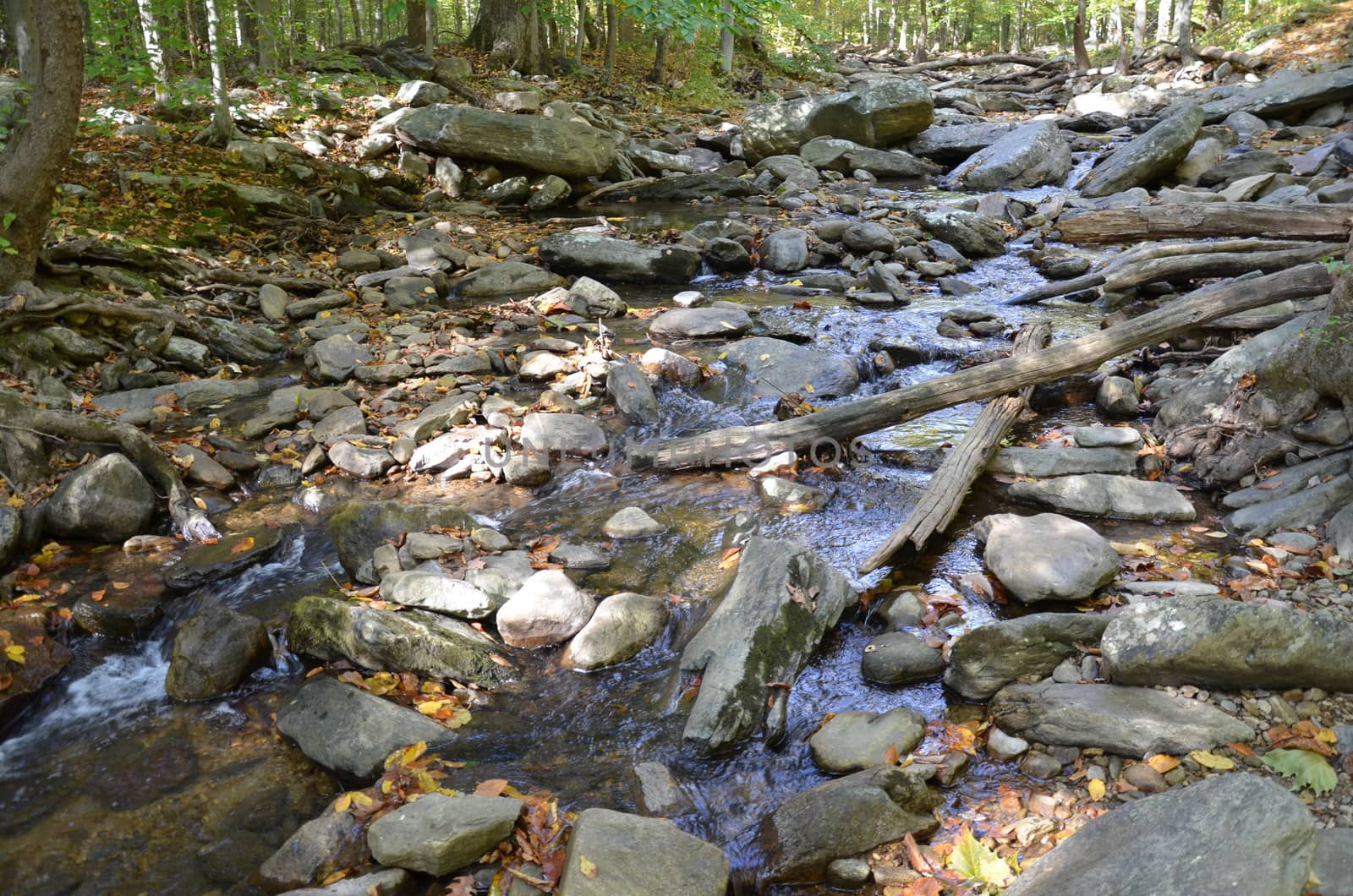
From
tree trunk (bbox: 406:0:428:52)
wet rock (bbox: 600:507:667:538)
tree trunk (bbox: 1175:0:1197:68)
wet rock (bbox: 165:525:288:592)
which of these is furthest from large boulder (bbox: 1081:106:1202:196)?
tree trunk (bbox: 406:0:428:52)

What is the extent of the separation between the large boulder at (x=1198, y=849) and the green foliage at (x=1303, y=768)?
0.83 metres

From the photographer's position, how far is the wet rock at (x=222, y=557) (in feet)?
17.5

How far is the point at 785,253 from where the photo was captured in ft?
39.1

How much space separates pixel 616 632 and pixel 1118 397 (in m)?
4.79

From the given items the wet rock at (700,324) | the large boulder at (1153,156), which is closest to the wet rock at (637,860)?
the wet rock at (700,324)

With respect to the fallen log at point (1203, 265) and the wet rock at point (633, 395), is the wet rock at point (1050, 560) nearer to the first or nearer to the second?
the wet rock at point (633, 395)

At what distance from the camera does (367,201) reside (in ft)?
45.5

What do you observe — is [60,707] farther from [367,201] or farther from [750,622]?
[367,201]

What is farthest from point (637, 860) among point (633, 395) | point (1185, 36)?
point (1185, 36)

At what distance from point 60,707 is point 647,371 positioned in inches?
201

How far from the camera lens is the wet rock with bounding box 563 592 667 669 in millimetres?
4617

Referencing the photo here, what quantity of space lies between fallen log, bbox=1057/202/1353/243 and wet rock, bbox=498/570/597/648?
6538 mm

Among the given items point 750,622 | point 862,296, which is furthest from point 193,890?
point 862,296

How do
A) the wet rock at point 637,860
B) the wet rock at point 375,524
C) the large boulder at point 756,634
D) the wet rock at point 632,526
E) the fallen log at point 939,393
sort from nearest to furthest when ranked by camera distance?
the wet rock at point 637,860 → the large boulder at point 756,634 → the wet rock at point 375,524 → the wet rock at point 632,526 → the fallen log at point 939,393
